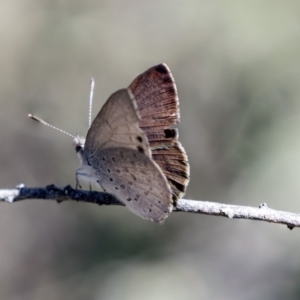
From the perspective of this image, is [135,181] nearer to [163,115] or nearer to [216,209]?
[163,115]

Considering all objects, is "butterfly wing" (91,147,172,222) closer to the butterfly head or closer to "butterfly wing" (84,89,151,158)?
"butterfly wing" (84,89,151,158)

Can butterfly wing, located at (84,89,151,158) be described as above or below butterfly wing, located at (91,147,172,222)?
above

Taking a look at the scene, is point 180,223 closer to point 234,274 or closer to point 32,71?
point 234,274

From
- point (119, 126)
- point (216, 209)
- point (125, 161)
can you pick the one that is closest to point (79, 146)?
point (125, 161)

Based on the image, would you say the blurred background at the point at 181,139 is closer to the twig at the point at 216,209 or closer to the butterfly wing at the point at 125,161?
the butterfly wing at the point at 125,161

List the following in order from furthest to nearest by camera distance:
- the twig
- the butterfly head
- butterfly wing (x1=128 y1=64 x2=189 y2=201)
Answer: the butterfly head < butterfly wing (x1=128 y1=64 x2=189 y2=201) < the twig

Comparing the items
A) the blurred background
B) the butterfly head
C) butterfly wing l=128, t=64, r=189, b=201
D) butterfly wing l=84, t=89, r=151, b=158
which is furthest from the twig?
the blurred background

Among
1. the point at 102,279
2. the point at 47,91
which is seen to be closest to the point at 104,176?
the point at 102,279

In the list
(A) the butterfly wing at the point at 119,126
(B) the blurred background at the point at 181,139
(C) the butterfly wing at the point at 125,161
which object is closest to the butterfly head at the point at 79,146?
(C) the butterfly wing at the point at 125,161

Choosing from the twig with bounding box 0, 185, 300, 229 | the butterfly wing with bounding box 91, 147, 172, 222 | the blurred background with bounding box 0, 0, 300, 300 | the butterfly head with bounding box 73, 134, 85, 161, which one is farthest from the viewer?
the blurred background with bounding box 0, 0, 300, 300
